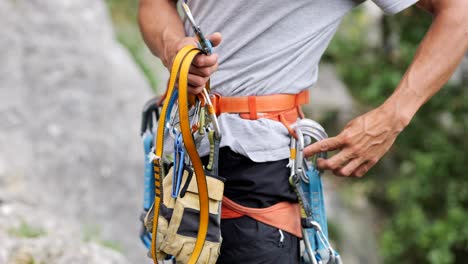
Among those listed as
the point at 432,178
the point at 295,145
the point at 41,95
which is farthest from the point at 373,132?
the point at 432,178

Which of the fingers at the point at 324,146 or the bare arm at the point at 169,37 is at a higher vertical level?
the bare arm at the point at 169,37

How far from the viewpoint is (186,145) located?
161 centimetres

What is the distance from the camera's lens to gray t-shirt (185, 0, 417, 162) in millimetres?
1782

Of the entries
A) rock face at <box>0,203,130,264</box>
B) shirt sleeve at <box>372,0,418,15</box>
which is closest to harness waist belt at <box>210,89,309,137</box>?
shirt sleeve at <box>372,0,418,15</box>

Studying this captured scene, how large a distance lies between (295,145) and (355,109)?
519 centimetres

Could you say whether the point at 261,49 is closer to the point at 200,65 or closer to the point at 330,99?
the point at 200,65

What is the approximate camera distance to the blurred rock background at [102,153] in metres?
3.86

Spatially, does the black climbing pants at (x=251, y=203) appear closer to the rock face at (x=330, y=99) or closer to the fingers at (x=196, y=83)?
the fingers at (x=196, y=83)

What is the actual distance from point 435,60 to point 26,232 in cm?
220

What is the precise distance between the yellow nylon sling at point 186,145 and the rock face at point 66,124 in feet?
7.83

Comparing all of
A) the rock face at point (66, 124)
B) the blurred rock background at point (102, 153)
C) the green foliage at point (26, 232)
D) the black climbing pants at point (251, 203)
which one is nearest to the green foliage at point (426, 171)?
the blurred rock background at point (102, 153)

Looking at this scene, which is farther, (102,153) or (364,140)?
(102,153)

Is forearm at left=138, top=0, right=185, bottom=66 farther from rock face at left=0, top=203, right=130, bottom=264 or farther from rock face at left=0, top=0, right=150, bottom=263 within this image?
rock face at left=0, top=0, right=150, bottom=263

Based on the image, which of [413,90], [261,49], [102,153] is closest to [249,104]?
[261,49]
